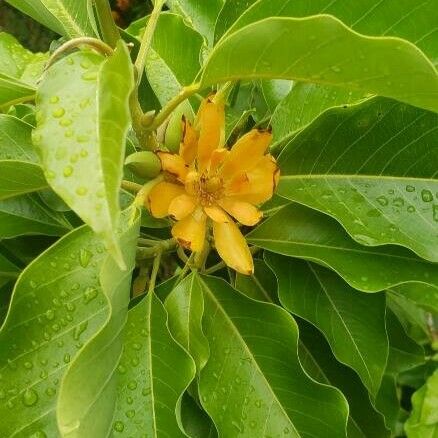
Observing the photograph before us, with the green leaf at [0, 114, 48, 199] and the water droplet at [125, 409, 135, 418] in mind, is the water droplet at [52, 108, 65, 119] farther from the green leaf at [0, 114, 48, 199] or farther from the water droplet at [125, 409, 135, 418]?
the water droplet at [125, 409, 135, 418]

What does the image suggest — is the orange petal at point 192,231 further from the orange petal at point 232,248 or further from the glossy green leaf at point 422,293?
the glossy green leaf at point 422,293

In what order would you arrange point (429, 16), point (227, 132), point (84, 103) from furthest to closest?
point (227, 132) → point (429, 16) → point (84, 103)

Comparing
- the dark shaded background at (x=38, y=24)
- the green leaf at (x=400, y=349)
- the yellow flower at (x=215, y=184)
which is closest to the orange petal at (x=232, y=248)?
the yellow flower at (x=215, y=184)

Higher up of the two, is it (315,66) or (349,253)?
Answer: (315,66)

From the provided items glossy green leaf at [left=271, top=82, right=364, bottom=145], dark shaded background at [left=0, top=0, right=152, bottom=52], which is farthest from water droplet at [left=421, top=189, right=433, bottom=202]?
dark shaded background at [left=0, top=0, right=152, bottom=52]

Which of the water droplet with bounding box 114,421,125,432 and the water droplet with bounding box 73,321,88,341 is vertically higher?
the water droplet with bounding box 73,321,88,341

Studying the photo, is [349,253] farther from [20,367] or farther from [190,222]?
[20,367]

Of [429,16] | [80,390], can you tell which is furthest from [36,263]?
[429,16]
